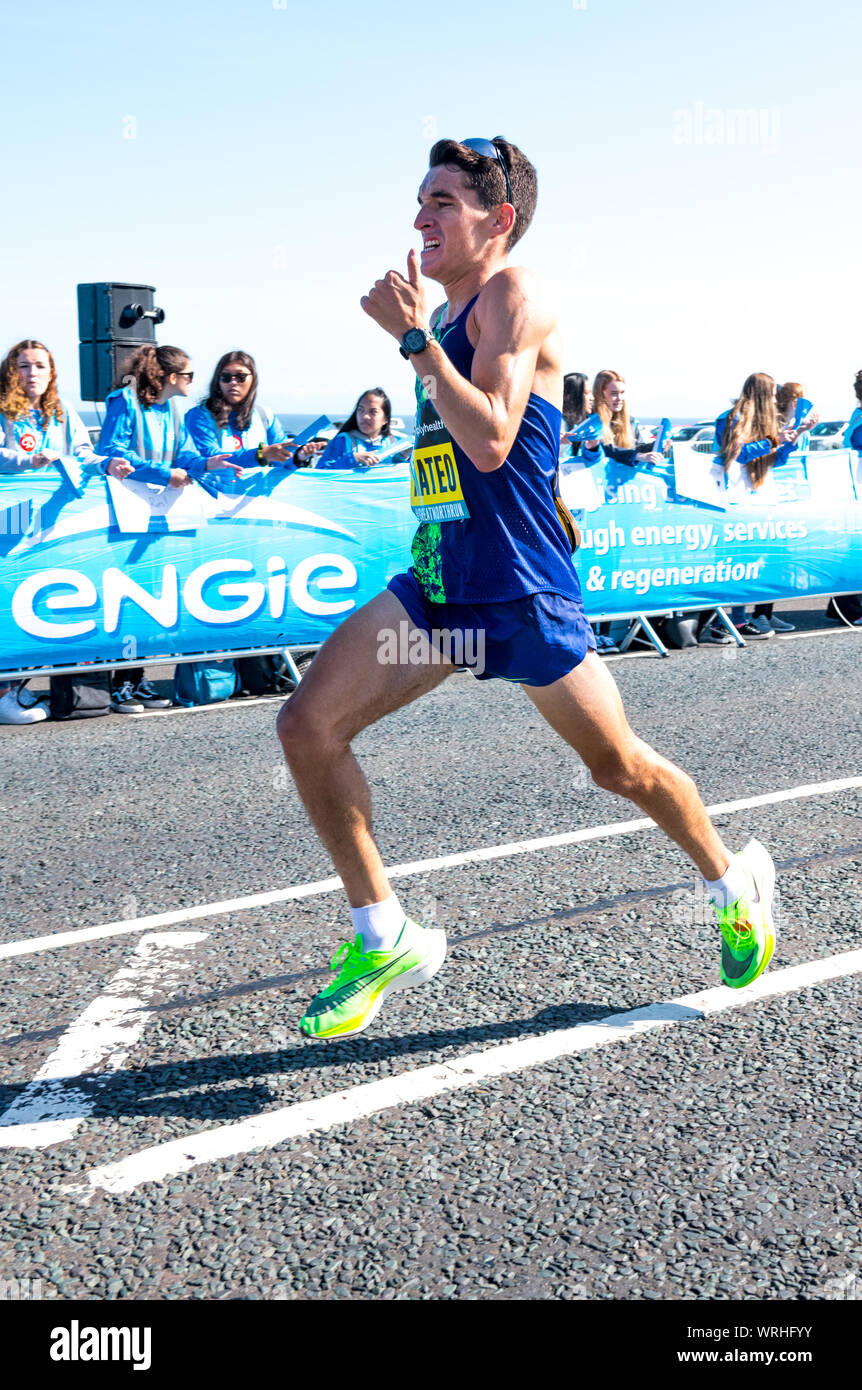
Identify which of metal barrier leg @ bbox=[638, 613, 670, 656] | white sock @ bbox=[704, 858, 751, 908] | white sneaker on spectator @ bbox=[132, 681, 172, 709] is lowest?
white sneaker on spectator @ bbox=[132, 681, 172, 709]

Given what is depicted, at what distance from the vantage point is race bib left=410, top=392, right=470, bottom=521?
126 inches

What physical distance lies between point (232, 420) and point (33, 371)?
1.33 metres

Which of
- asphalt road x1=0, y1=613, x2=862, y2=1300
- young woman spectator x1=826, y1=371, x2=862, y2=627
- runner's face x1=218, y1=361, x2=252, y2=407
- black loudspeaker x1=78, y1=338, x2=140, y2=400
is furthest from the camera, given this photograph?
black loudspeaker x1=78, y1=338, x2=140, y2=400

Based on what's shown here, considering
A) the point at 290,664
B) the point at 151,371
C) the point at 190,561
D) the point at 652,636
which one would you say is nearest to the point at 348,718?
the point at 190,561

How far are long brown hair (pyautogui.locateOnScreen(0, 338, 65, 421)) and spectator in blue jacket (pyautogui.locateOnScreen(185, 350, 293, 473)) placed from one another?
886mm

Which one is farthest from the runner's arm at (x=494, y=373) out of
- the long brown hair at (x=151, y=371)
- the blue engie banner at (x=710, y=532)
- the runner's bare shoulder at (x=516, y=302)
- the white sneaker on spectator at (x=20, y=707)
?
the blue engie banner at (x=710, y=532)

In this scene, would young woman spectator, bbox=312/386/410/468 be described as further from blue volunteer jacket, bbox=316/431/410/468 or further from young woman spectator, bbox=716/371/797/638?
young woman spectator, bbox=716/371/797/638

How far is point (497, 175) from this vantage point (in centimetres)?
320

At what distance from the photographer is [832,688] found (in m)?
8.17

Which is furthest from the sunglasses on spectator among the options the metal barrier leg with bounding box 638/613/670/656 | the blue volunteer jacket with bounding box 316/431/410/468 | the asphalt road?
the metal barrier leg with bounding box 638/613/670/656

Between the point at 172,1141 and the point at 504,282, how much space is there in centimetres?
207
